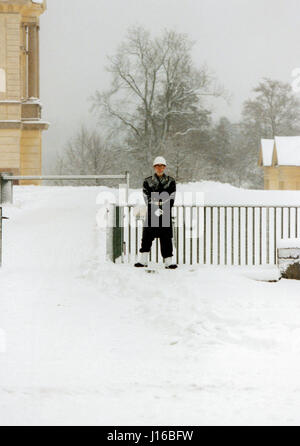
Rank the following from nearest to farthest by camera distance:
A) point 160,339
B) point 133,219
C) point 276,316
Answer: point 160,339
point 276,316
point 133,219

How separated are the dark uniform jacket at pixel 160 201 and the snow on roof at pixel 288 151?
34.9 meters

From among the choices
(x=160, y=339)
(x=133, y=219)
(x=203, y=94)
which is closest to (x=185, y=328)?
(x=160, y=339)

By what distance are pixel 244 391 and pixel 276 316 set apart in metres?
2.79

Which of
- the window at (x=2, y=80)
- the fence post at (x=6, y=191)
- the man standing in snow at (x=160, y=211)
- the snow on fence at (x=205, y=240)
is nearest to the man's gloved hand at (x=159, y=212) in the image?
the man standing in snow at (x=160, y=211)

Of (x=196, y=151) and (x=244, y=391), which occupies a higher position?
(x=196, y=151)

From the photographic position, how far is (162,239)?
10930 mm

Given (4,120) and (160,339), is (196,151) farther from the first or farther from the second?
(160,339)

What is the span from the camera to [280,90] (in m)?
56.2

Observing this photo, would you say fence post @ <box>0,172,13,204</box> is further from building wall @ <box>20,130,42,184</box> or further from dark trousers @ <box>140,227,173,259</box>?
building wall @ <box>20,130,42,184</box>

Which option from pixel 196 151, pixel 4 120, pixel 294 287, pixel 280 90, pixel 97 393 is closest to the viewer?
pixel 97 393

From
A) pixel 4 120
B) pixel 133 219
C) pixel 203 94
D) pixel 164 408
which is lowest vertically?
pixel 164 408

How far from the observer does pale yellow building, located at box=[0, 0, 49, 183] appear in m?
23.8

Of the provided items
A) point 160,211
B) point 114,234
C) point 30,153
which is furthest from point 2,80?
point 160,211

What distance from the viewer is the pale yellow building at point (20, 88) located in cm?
2383
